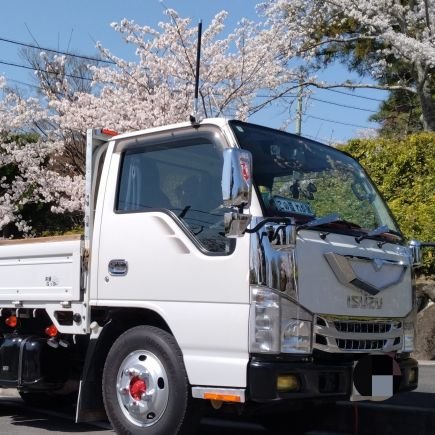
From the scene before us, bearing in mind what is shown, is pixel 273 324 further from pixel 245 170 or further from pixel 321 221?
pixel 245 170

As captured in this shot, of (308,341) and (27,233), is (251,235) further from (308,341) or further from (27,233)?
(27,233)

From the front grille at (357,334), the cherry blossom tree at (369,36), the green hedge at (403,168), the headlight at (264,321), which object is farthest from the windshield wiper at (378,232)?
the cherry blossom tree at (369,36)

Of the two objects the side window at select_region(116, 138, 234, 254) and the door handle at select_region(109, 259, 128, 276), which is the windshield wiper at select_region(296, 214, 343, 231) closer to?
the side window at select_region(116, 138, 234, 254)

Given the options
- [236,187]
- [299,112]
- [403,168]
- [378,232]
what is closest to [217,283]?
[236,187]

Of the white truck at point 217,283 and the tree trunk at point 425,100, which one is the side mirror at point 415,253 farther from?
the tree trunk at point 425,100

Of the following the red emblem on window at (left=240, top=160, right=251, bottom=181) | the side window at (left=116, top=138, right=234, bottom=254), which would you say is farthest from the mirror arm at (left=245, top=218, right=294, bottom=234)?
the red emblem on window at (left=240, top=160, right=251, bottom=181)

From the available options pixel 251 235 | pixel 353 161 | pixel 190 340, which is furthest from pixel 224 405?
pixel 353 161

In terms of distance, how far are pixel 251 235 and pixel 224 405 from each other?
1.27m

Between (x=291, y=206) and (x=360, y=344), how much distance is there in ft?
3.57

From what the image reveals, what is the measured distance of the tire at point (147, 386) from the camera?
489cm


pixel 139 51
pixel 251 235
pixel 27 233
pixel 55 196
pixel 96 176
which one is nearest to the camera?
pixel 251 235

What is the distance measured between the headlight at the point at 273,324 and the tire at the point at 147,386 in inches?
25.2

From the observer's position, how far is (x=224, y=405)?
5.08 metres

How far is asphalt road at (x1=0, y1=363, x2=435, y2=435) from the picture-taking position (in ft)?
20.6
